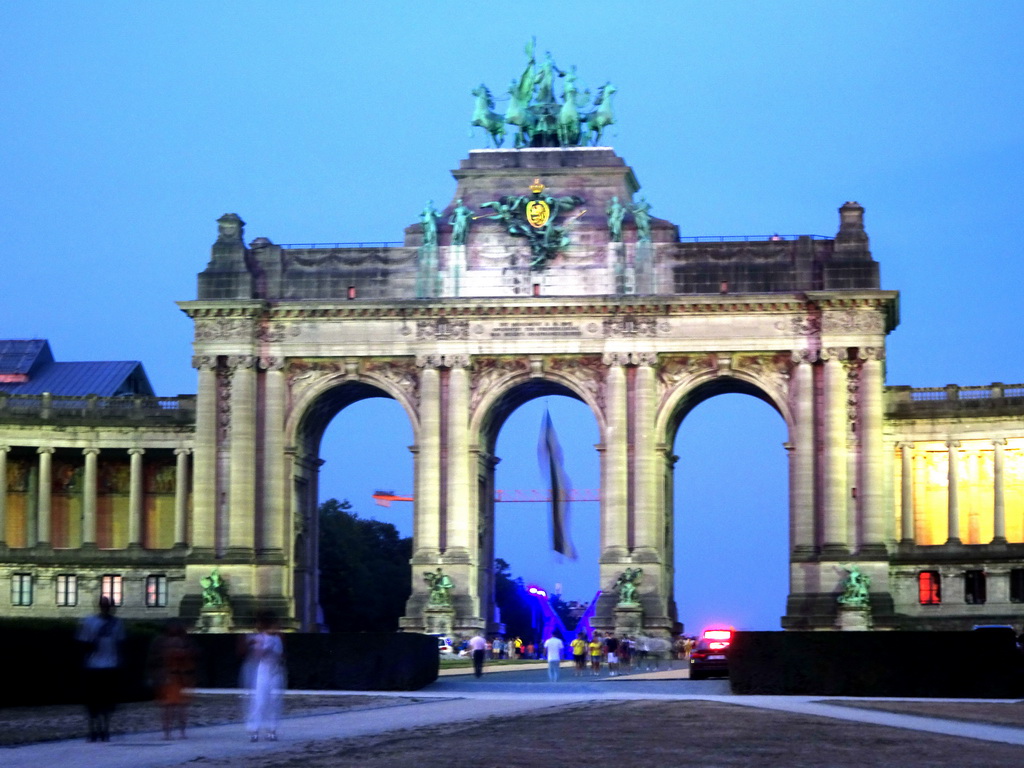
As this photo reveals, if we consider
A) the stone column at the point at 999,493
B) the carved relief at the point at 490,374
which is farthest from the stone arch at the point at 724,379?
the stone column at the point at 999,493

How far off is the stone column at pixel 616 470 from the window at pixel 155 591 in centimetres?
2296

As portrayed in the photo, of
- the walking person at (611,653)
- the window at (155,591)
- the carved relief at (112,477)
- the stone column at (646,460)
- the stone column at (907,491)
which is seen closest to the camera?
the walking person at (611,653)

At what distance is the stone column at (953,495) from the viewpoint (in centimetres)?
10025

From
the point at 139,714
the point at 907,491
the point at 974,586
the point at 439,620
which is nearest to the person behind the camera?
the point at 139,714

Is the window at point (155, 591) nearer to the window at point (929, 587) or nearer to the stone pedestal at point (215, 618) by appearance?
the stone pedestal at point (215, 618)

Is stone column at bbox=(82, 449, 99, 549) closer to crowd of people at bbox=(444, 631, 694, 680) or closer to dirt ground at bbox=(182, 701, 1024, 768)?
crowd of people at bbox=(444, 631, 694, 680)

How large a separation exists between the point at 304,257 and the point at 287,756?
66684mm

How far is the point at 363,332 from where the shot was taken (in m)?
99.1

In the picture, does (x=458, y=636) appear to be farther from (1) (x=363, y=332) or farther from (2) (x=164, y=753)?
(2) (x=164, y=753)

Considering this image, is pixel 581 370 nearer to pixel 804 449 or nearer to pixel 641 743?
pixel 804 449

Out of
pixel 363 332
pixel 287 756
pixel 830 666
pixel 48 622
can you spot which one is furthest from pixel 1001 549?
pixel 287 756

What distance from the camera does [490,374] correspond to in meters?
98.5

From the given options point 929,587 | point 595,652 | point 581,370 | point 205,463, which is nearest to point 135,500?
point 205,463

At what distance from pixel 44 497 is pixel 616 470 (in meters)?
29.2
